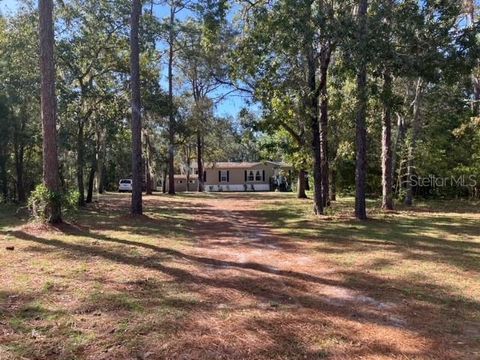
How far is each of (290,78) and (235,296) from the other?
417 inches

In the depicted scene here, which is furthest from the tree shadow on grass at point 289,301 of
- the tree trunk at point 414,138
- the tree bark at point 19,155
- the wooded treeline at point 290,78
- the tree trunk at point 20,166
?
the tree trunk at point 20,166

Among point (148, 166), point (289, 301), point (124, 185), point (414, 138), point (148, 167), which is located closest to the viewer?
point (289, 301)

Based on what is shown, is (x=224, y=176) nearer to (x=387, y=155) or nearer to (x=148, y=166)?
(x=148, y=166)

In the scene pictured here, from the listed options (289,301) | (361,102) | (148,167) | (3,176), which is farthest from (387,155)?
(148,167)

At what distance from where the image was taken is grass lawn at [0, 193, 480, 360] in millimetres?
4141

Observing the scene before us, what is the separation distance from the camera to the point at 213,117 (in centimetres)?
3391

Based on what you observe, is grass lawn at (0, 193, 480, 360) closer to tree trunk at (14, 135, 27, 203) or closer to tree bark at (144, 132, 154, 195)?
tree trunk at (14, 135, 27, 203)

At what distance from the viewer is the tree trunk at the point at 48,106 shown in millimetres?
10797

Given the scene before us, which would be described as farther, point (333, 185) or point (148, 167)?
point (148, 167)

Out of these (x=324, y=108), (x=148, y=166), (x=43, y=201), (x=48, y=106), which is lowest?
(x=43, y=201)

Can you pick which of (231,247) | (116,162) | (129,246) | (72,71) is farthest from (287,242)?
(116,162)

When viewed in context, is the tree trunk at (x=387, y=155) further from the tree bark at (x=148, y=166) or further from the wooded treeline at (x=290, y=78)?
the tree bark at (x=148, y=166)

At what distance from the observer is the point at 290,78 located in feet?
49.4

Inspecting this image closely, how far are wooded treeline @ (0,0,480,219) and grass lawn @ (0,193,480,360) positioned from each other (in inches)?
160
